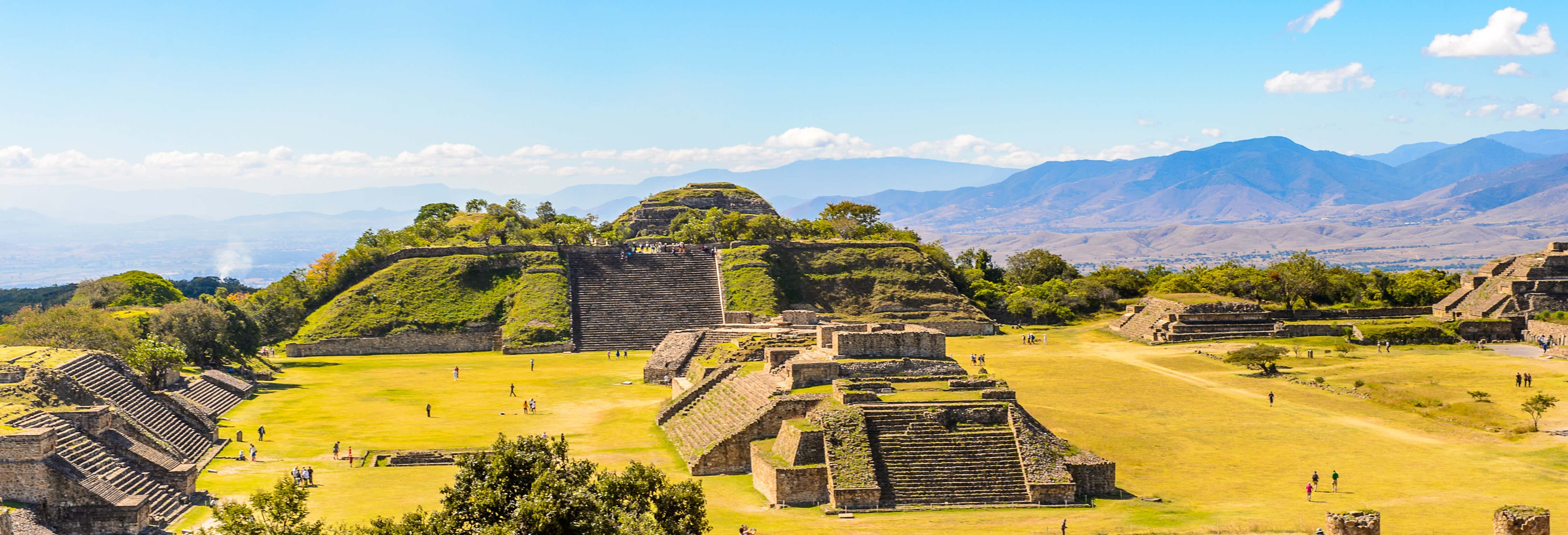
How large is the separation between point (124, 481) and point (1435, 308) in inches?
3282

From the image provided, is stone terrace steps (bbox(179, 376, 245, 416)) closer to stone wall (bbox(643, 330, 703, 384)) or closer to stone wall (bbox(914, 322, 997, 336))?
stone wall (bbox(643, 330, 703, 384))

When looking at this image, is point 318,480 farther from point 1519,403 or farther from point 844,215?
point 844,215

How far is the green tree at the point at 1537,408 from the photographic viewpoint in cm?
4197

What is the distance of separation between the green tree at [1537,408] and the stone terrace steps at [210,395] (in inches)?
1971

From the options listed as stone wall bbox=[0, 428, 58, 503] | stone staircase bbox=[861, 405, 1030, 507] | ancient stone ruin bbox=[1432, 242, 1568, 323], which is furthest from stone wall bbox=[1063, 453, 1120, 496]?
ancient stone ruin bbox=[1432, 242, 1568, 323]

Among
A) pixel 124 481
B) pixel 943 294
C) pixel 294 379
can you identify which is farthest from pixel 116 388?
pixel 943 294

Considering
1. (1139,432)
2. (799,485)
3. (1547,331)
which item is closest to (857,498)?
(799,485)

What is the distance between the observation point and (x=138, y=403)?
37.8 metres

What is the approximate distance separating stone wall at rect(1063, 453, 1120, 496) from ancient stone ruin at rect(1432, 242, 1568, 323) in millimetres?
51796

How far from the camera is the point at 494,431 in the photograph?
41.2 metres

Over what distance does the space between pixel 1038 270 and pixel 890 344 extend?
217ft

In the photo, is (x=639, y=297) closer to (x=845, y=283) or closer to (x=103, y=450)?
(x=845, y=283)

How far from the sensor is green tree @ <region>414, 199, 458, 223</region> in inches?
4872

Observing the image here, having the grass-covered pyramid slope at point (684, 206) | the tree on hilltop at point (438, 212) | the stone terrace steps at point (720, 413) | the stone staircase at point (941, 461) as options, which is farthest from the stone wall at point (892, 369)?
the tree on hilltop at point (438, 212)
